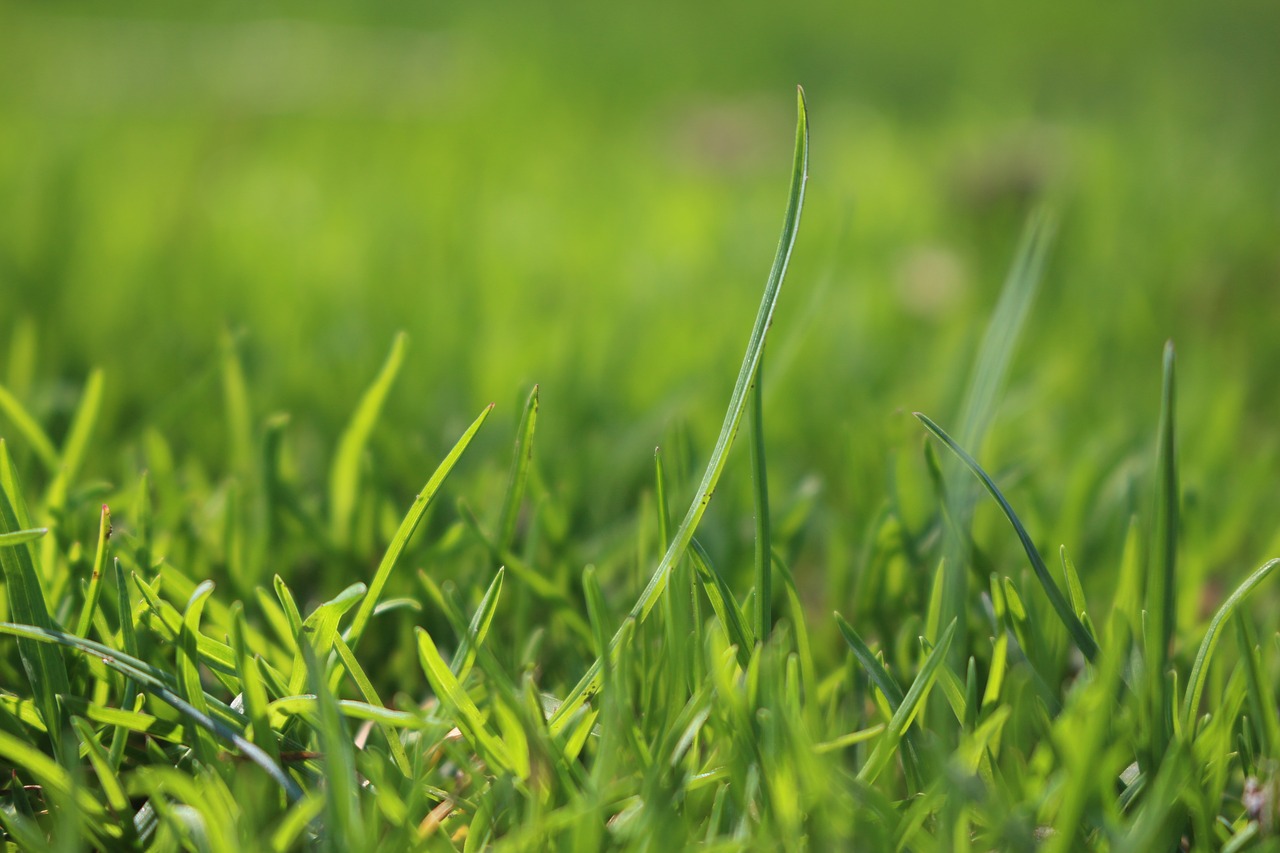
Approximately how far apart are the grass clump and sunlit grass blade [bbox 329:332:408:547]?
12 centimetres

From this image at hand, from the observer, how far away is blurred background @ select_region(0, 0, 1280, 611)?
37.1 inches

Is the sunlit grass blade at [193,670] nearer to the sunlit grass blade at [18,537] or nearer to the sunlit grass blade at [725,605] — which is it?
the sunlit grass blade at [18,537]

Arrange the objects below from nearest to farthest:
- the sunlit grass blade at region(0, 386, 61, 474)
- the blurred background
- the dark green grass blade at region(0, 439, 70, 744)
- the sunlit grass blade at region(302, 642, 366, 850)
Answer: the sunlit grass blade at region(302, 642, 366, 850) < the dark green grass blade at region(0, 439, 70, 744) < the sunlit grass blade at region(0, 386, 61, 474) < the blurred background

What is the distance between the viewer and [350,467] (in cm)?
80

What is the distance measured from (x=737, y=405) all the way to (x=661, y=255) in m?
1.00

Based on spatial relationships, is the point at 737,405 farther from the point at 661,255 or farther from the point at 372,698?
the point at 661,255

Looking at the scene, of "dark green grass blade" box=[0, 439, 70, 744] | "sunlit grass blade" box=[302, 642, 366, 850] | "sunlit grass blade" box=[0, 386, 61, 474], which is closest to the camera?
"sunlit grass blade" box=[302, 642, 366, 850]

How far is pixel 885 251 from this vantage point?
5.08ft

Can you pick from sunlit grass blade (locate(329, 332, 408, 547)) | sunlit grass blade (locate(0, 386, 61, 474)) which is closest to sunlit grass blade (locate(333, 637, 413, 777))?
sunlit grass blade (locate(329, 332, 408, 547))

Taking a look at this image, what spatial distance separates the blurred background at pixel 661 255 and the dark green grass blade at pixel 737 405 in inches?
6.9

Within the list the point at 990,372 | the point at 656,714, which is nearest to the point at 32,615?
→ the point at 656,714

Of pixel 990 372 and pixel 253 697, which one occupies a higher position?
pixel 990 372

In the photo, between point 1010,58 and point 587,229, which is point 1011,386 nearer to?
point 587,229

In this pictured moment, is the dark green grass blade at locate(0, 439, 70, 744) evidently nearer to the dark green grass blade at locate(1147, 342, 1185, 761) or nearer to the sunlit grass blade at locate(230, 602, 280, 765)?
the sunlit grass blade at locate(230, 602, 280, 765)
